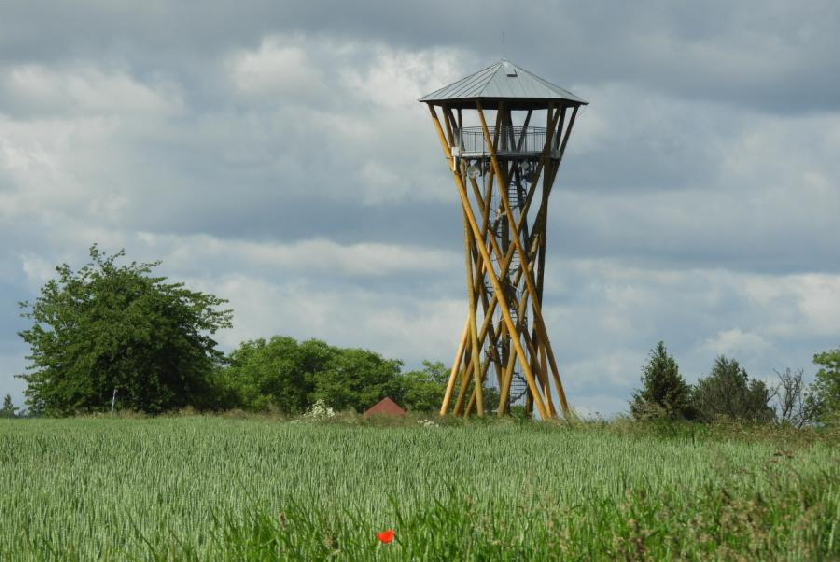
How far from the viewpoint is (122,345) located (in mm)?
40344

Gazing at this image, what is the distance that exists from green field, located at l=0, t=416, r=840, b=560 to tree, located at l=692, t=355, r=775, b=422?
14.8 metres

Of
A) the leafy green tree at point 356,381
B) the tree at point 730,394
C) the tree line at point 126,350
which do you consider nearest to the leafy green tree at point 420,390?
the leafy green tree at point 356,381

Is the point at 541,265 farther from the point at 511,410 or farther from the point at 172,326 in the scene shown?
the point at 172,326

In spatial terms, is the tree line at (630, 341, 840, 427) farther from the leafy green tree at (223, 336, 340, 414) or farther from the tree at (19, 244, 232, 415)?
the leafy green tree at (223, 336, 340, 414)

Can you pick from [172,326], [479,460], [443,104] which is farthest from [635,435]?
[172,326]

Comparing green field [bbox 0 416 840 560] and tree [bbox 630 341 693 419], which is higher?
tree [bbox 630 341 693 419]

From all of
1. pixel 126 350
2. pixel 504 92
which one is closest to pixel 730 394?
pixel 504 92

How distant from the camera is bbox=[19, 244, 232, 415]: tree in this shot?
1594 inches

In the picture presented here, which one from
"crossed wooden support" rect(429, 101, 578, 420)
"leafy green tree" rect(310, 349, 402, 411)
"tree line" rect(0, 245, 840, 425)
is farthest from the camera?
"leafy green tree" rect(310, 349, 402, 411)

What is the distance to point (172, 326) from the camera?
137ft

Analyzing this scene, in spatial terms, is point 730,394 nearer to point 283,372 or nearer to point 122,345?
point 122,345

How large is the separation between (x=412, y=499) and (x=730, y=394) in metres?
27.9

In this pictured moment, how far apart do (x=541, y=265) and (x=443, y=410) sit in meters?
5.19

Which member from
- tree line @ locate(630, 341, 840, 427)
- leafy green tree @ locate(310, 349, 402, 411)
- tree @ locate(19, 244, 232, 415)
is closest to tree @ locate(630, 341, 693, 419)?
tree line @ locate(630, 341, 840, 427)
